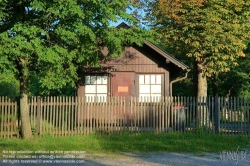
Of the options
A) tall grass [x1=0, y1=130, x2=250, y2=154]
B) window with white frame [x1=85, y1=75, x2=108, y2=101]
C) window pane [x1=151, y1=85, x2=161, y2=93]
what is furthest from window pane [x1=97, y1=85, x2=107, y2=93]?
tall grass [x1=0, y1=130, x2=250, y2=154]

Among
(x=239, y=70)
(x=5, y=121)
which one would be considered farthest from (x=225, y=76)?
(x=5, y=121)

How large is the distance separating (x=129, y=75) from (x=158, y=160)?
771cm

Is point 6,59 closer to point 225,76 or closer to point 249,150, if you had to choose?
point 249,150

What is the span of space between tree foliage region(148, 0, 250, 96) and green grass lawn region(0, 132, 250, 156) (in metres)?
5.31

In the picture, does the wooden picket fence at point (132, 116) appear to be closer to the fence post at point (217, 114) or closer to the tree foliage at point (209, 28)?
the fence post at point (217, 114)

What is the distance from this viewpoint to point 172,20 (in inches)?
708

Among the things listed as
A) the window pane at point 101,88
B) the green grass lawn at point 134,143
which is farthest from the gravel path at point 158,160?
the window pane at point 101,88

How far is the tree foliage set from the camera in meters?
16.7

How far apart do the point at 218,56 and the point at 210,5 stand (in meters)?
2.61

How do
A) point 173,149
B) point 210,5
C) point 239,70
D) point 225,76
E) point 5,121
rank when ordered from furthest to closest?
point 225,76
point 239,70
point 210,5
point 5,121
point 173,149

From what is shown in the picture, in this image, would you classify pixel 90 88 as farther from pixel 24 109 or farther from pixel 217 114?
pixel 217 114

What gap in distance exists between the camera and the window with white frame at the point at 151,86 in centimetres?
1714

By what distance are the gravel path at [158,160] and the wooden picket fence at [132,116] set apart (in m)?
3.12

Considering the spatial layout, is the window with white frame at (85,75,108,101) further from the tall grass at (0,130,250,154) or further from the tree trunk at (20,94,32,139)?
the tree trunk at (20,94,32,139)
